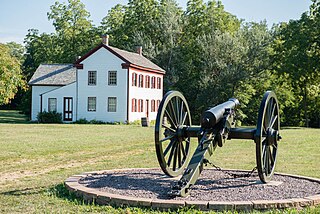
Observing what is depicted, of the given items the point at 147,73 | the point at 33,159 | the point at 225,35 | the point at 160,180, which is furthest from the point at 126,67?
the point at 160,180

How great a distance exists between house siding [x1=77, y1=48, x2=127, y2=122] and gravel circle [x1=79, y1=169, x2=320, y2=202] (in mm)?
27895

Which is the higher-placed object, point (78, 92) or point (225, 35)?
point (225, 35)

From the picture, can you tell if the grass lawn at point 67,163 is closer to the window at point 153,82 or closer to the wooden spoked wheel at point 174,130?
the wooden spoked wheel at point 174,130

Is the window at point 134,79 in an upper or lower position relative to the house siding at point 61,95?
upper

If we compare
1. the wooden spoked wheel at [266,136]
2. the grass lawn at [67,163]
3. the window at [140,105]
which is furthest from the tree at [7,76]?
the wooden spoked wheel at [266,136]

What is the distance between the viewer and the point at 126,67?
37.0 metres

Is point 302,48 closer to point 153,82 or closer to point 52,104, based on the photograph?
point 153,82

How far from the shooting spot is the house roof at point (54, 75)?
4162 cm

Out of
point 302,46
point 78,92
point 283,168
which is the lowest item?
point 283,168

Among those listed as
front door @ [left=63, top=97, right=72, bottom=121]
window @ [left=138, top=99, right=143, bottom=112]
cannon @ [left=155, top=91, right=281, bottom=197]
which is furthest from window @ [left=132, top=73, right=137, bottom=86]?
cannon @ [left=155, top=91, right=281, bottom=197]

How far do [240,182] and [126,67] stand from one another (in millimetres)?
28997

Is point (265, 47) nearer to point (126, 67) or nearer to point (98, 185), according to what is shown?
point (126, 67)

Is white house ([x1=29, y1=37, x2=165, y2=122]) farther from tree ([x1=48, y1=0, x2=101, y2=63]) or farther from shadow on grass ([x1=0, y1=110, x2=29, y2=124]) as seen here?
tree ([x1=48, y1=0, x2=101, y2=63])

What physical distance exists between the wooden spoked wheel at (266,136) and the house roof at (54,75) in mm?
34412
